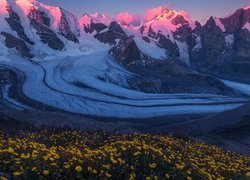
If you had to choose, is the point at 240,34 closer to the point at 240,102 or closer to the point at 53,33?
the point at 53,33

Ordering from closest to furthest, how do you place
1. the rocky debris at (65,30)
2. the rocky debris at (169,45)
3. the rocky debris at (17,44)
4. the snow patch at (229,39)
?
the rocky debris at (17,44), the rocky debris at (65,30), the rocky debris at (169,45), the snow patch at (229,39)

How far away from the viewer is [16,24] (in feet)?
382

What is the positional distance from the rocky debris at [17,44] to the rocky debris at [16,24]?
664 cm

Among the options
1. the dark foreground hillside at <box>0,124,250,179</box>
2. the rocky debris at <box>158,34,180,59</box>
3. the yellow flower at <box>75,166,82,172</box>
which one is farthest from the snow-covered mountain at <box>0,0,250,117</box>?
the yellow flower at <box>75,166,82,172</box>

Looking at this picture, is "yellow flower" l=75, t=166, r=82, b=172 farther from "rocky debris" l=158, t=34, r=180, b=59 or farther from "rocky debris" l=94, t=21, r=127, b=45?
"rocky debris" l=158, t=34, r=180, b=59

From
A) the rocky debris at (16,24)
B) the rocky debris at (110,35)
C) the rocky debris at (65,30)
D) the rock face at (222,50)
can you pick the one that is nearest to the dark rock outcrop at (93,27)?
the rocky debris at (110,35)

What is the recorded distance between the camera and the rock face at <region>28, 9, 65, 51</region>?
12031cm

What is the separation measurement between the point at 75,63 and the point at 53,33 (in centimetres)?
3918

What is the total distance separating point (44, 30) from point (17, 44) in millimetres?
21937

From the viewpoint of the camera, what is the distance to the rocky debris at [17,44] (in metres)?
100

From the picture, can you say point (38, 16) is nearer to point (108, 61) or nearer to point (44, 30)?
point (44, 30)

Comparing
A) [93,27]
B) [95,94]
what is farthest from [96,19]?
[95,94]

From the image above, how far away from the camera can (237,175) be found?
35.1ft

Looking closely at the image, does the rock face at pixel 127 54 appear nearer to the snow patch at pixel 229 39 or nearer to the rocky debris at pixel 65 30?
the rocky debris at pixel 65 30
